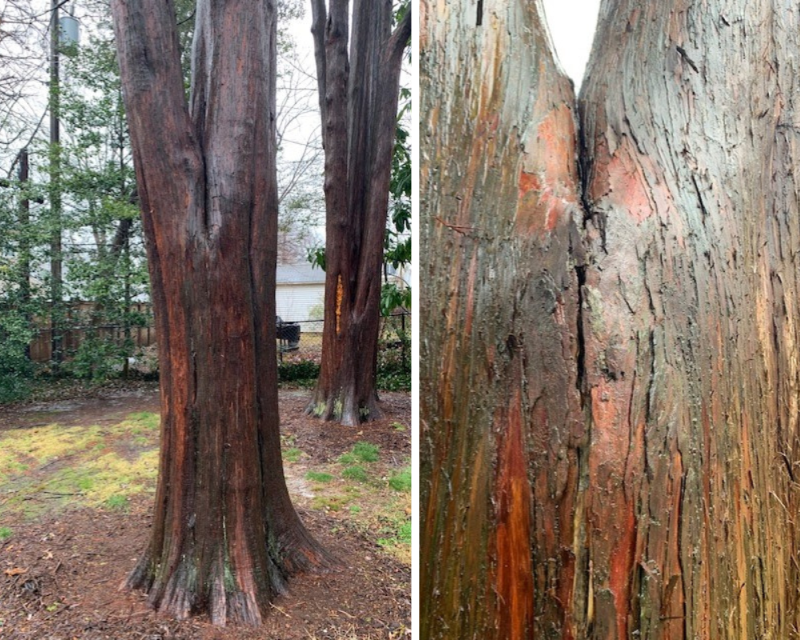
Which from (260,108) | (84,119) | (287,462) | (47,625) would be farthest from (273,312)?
(84,119)

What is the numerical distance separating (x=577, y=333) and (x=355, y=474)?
89.7 inches

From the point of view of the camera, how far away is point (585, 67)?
451 millimetres

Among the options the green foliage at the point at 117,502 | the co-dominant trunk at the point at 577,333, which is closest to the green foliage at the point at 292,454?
the green foliage at the point at 117,502

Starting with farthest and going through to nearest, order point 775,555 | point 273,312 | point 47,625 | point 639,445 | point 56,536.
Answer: point 56,536, point 273,312, point 47,625, point 775,555, point 639,445

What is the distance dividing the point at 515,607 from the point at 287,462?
2.46 metres

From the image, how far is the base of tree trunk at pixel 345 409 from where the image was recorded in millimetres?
3518

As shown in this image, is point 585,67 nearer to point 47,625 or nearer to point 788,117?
point 788,117

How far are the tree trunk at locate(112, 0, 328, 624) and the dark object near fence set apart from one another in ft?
11.6

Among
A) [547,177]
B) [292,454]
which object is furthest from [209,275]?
[292,454]

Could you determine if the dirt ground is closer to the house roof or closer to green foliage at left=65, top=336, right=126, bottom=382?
green foliage at left=65, top=336, right=126, bottom=382

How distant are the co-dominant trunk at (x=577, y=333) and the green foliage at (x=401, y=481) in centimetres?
197

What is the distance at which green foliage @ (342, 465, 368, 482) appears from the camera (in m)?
2.52

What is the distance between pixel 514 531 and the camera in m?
0.43

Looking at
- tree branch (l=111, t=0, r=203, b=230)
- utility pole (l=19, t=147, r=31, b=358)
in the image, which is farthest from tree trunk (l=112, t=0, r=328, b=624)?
utility pole (l=19, t=147, r=31, b=358)
